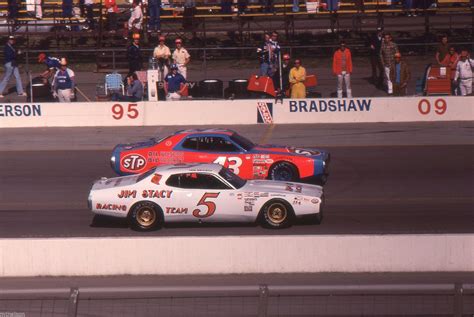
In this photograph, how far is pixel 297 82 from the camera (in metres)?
26.4

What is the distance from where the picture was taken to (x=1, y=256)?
500 inches

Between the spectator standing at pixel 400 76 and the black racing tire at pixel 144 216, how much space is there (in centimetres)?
1439

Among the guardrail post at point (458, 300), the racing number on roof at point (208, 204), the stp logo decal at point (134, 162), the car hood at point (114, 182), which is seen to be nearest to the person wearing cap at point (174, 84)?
the stp logo decal at point (134, 162)

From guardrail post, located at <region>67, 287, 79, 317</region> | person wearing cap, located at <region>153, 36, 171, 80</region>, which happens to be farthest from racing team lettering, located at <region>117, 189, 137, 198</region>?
person wearing cap, located at <region>153, 36, 171, 80</region>

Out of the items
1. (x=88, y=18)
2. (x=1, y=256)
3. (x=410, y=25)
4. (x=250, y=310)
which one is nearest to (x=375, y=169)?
(x=1, y=256)

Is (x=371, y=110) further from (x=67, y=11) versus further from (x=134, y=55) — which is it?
(x=67, y=11)

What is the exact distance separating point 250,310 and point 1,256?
6.21 m

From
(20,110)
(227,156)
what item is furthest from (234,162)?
(20,110)

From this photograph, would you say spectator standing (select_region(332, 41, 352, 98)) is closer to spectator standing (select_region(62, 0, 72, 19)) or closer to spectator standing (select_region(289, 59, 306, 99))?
spectator standing (select_region(289, 59, 306, 99))

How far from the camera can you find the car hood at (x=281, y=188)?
15219 mm

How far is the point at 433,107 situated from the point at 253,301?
19075mm

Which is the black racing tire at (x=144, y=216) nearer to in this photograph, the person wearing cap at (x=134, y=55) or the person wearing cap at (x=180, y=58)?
the person wearing cap at (x=180, y=58)

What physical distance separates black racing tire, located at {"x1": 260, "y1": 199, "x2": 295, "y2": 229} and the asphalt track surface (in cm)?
17

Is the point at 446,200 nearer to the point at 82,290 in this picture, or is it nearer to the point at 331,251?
the point at 331,251
